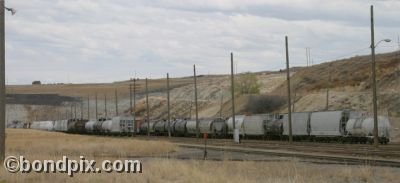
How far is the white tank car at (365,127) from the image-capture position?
164 ft

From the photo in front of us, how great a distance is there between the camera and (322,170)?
21.2 metres

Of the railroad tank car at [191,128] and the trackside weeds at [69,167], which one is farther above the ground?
the railroad tank car at [191,128]

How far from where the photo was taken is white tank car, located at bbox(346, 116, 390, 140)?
50062 mm

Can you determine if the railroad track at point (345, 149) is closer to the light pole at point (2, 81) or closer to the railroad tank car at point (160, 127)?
the light pole at point (2, 81)

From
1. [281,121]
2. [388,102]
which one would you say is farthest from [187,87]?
[281,121]

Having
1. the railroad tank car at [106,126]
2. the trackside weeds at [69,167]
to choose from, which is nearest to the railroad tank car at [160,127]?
the railroad tank car at [106,126]

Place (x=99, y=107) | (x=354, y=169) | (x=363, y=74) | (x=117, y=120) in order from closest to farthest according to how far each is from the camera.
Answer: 1. (x=354, y=169)
2. (x=117, y=120)
3. (x=363, y=74)
4. (x=99, y=107)

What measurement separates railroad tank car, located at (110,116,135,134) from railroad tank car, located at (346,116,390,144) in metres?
46.6

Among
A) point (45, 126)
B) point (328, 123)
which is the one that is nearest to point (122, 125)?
point (328, 123)

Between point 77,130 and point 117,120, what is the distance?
23016 millimetres

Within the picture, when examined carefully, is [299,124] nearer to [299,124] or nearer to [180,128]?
[299,124]

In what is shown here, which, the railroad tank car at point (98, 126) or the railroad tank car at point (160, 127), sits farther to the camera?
the railroad tank car at point (98, 126)

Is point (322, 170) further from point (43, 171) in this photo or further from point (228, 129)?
point (228, 129)

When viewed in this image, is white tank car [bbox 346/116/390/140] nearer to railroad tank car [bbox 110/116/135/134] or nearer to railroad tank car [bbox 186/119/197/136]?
railroad tank car [bbox 186/119/197/136]
